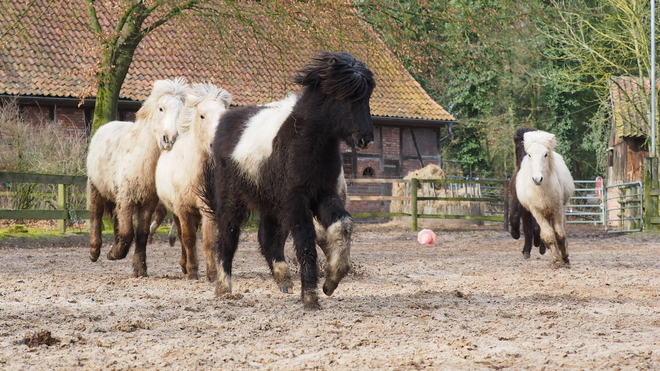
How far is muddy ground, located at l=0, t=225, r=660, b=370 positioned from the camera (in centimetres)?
460

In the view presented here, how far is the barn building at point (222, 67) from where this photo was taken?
17766 mm

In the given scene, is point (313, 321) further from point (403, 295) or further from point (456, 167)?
point (456, 167)

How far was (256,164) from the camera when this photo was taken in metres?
7.03

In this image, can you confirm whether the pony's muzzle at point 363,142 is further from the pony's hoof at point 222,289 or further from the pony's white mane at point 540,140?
the pony's white mane at point 540,140

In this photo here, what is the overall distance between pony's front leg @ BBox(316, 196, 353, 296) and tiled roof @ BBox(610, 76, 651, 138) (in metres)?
24.2

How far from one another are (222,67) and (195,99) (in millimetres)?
11120

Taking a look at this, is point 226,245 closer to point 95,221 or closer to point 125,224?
point 125,224

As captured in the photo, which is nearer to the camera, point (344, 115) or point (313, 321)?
point (313, 321)

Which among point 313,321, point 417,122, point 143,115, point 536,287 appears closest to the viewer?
point 313,321

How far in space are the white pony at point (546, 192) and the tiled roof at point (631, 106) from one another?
18323 millimetres

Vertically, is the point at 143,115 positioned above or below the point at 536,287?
above

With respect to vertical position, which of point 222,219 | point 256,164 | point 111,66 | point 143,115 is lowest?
point 222,219

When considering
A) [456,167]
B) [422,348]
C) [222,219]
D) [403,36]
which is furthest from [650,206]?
[456,167]

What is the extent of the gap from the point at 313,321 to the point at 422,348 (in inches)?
45.3
